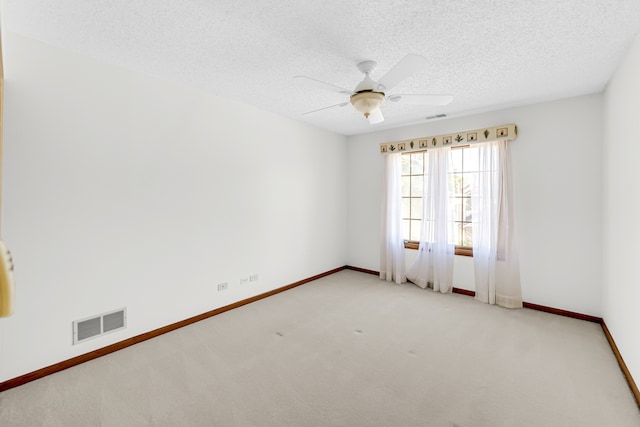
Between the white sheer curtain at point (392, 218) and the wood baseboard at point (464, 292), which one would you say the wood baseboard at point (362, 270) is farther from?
the wood baseboard at point (464, 292)

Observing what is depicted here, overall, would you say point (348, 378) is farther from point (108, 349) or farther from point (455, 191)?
point (455, 191)

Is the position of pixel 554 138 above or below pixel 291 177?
above

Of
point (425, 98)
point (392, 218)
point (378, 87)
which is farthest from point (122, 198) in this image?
point (392, 218)

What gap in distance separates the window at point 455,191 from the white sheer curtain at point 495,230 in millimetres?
178

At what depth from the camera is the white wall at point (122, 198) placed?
2.11 meters

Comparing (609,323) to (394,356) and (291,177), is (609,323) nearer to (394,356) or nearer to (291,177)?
(394,356)

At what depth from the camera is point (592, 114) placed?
317 cm

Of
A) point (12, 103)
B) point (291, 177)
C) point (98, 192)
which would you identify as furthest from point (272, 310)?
point (12, 103)

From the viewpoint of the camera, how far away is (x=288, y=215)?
4254 millimetres

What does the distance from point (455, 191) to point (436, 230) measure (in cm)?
62

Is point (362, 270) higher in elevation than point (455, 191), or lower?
lower

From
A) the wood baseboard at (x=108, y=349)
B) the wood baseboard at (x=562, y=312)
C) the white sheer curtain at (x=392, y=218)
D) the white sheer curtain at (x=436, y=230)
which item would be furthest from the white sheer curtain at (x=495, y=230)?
the wood baseboard at (x=108, y=349)

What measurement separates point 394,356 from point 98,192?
2.84 meters

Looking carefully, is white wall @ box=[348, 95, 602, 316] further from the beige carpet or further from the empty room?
the beige carpet
